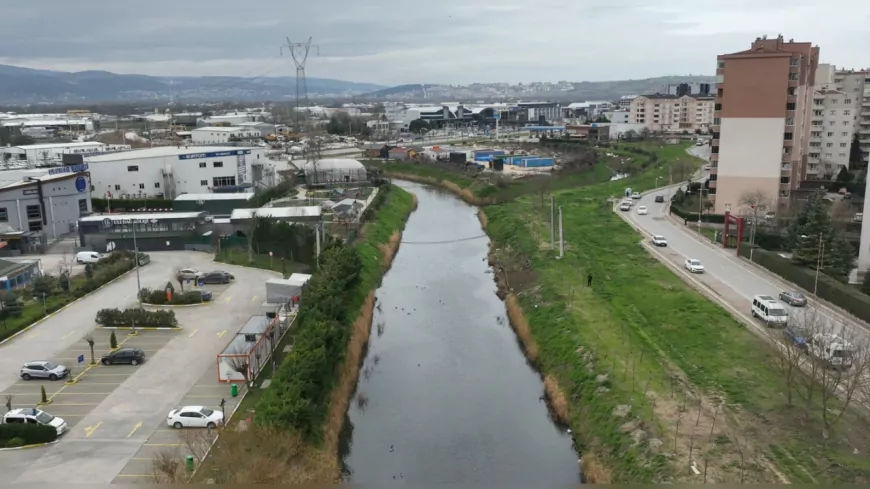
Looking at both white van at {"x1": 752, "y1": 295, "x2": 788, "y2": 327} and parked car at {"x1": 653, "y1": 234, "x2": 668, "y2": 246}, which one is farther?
parked car at {"x1": 653, "y1": 234, "x2": 668, "y2": 246}

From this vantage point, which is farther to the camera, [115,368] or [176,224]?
[176,224]

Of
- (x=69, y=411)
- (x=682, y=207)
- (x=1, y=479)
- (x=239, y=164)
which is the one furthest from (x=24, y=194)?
(x=682, y=207)

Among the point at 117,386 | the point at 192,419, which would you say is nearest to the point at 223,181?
the point at 117,386

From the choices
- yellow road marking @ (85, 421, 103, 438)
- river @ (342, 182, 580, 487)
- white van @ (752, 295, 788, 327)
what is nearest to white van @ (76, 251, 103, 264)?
river @ (342, 182, 580, 487)

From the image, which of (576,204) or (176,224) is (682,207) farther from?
(176,224)

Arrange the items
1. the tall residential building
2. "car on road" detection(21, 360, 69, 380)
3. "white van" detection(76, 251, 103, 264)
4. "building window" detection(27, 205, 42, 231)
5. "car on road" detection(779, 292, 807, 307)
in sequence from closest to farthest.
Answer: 1. "car on road" detection(21, 360, 69, 380)
2. "car on road" detection(779, 292, 807, 307)
3. "white van" detection(76, 251, 103, 264)
4. the tall residential building
5. "building window" detection(27, 205, 42, 231)

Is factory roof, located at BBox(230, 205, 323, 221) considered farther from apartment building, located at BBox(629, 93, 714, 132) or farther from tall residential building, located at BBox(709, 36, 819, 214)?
apartment building, located at BBox(629, 93, 714, 132)
